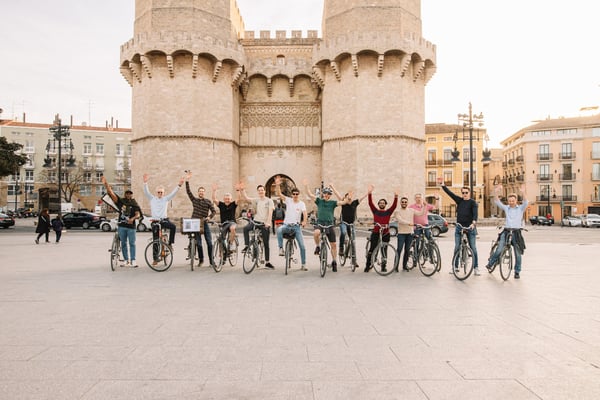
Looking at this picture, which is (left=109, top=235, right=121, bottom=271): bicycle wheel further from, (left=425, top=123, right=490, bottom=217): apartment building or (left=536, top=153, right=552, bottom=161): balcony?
(left=536, top=153, right=552, bottom=161): balcony

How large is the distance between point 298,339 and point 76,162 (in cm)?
6421

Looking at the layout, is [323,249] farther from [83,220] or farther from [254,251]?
[83,220]

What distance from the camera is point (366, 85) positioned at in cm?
2648

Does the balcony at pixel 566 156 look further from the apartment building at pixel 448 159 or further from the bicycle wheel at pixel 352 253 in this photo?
the bicycle wheel at pixel 352 253

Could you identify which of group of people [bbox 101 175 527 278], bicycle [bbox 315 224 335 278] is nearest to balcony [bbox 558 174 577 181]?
group of people [bbox 101 175 527 278]

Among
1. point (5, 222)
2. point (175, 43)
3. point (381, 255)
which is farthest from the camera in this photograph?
point (5, 222)

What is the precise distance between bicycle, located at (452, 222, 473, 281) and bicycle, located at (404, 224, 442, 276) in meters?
0.47

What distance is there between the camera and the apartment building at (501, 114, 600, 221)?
1994 inches

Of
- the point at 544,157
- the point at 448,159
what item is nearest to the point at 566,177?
the point at 544,157

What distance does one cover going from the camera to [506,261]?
8.93 meters

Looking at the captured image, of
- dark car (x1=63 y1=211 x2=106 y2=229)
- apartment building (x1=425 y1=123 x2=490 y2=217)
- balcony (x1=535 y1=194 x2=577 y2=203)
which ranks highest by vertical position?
apartment building (x1=425 y1=123 x2=490 y2=217)

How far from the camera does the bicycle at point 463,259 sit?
8414mm

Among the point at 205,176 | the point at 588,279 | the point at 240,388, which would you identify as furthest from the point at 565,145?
the point at 240,388

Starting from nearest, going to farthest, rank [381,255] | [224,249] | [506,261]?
[506,261]
[381,255]
[224,249]
